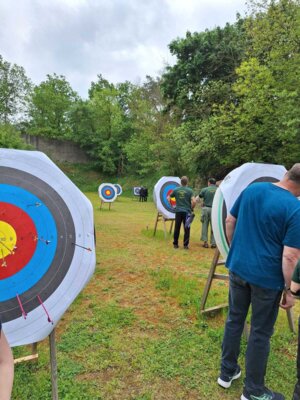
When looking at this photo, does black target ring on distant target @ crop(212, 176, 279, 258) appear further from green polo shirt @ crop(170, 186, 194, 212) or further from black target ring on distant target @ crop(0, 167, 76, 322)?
green polo shirt @ crop(170, 186, 194, 212)

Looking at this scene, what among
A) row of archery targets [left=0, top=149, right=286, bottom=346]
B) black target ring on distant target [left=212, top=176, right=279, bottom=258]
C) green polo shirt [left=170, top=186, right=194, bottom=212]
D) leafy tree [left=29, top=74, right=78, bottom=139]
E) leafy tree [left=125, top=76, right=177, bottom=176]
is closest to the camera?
row of archery targets [left=0, top=149, right=286, bottom=346]

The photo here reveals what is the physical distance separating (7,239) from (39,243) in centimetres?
17

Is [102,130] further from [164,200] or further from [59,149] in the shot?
[164,200]

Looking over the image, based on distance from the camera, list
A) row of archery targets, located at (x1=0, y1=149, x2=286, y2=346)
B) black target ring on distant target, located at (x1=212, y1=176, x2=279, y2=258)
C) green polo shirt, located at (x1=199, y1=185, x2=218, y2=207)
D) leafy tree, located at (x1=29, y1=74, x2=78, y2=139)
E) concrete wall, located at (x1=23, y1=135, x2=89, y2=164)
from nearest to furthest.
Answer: row of archery targets, located at (x1=0, y1=149, x2=286, y2=346) < black target ring on distant target, located at (x1=212, y1=176, x2=279, y2=258) < green polo shirt, located at (x1=199, y1=185, x2=218, y2=207) < concrete wall, located at (x1=23, y1=135, x2=89, y2=164) < leafy tree, located at (x1=29, y1=74, x2=78, y2=139)

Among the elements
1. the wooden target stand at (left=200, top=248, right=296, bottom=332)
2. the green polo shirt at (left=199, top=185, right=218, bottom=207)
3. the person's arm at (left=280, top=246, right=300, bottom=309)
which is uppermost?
the green polo shirt at (left=199, top=185, right=218, bottom=207)

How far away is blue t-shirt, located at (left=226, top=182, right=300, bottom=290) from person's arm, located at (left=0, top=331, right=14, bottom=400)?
1.38 m

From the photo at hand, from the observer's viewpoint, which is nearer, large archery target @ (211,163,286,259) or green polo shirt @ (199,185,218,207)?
large archery target @ (211,163,286,259)

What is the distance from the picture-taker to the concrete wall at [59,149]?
Result: 2770 cm

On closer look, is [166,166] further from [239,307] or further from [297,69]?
[239,307]

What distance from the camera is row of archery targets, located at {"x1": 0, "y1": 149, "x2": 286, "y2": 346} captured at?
1556mm

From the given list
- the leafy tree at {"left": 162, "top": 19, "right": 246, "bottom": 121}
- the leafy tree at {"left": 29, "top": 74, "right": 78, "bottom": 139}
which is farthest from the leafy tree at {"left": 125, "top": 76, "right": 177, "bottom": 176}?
the leafy tree at {"left": 29, "top": 74, "right": 78, "bottom": 139}

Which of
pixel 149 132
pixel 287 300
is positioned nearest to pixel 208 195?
pixel 287 300

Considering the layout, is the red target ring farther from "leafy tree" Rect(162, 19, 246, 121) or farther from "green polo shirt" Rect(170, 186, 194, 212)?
"leafy tree" Rect(162, 19, 246, 121)

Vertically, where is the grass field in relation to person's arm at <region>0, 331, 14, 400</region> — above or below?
below
